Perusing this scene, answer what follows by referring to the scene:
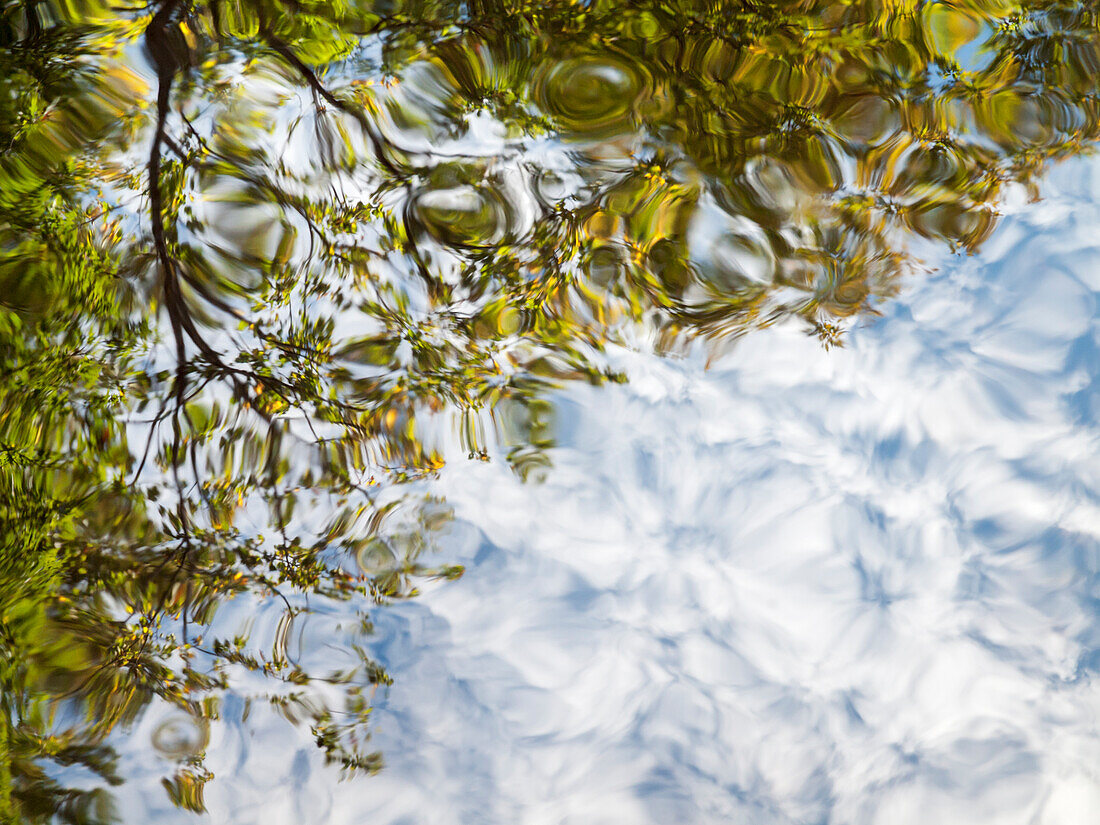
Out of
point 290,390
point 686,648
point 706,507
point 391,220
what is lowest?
point 686,648

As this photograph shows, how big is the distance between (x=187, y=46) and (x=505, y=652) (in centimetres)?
197

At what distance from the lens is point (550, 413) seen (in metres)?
1.93

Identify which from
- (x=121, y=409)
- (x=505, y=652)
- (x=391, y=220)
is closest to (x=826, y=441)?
(x=505, y=652)

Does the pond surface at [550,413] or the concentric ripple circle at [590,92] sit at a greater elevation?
the concentric ripple circle at [590,92]

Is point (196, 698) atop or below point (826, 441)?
below

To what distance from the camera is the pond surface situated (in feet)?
5.77

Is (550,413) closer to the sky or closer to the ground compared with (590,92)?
closer to the ground

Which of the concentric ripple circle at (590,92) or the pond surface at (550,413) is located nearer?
the pond surface at (550,413)

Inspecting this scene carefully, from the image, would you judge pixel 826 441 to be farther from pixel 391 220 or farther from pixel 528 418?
pixel 391 220

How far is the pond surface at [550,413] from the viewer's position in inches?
69.2

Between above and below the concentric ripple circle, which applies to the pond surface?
below

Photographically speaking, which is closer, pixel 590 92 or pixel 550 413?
pixel 550 413

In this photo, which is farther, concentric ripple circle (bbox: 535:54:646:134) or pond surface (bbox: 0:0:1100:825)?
concentric ripple circle (bbox: 535:54:646:134)

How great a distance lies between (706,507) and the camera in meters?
1.87
